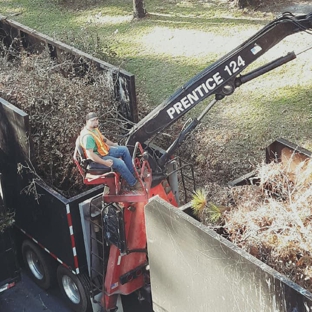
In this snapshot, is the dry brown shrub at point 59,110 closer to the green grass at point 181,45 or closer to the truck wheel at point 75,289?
the truck wheel at point 75,289

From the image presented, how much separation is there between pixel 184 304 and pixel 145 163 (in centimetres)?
157

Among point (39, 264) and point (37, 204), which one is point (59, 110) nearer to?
point (37, 204)

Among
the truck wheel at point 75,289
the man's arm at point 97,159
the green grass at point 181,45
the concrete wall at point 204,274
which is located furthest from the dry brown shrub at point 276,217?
the green grass at point 181,45

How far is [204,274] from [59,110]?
337cm

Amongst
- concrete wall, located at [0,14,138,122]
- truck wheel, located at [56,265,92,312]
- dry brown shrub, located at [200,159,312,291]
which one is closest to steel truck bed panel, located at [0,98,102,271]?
truck wheel, located at [56,265,92,312]

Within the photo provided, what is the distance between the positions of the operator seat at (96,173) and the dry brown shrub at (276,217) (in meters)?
1.06

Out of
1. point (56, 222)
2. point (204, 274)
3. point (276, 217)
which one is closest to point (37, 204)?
point (56, 222)

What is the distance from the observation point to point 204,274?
4508 millimetres

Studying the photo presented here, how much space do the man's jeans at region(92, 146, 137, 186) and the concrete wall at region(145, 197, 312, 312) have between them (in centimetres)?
110

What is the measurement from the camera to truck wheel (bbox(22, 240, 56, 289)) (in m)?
7.19

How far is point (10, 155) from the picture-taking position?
274 inches

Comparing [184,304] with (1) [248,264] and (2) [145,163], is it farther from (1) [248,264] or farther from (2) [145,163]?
(2) [145,163]

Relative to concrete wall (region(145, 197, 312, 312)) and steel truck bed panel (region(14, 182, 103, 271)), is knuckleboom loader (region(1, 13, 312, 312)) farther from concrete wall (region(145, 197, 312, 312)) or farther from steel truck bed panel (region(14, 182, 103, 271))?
concrete wall (region(145, 197, 312, 312))

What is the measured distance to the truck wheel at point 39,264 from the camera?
719 centimetres
